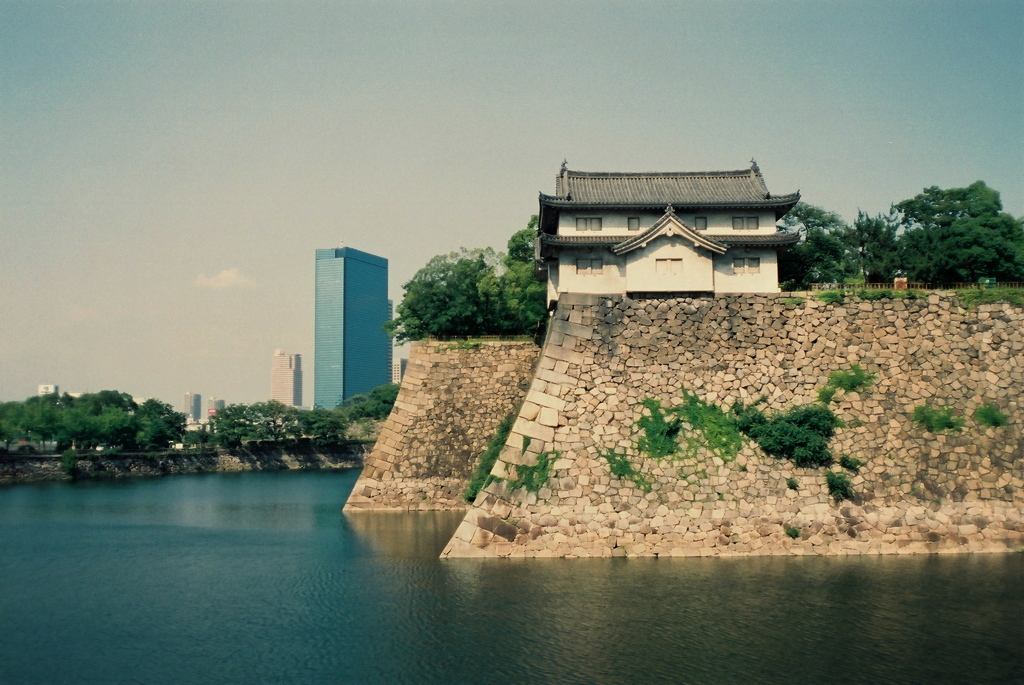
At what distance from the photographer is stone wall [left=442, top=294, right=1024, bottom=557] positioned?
26.0 m

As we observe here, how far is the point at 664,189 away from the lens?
106 feet

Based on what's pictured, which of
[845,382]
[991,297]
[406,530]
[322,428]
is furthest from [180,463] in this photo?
[991,297]

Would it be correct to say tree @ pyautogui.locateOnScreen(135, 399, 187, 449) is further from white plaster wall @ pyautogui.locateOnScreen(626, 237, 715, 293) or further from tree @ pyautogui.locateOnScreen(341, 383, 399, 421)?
white plaster wall @ pyautogui.locateOnScreen(626, 237, 715, 293)

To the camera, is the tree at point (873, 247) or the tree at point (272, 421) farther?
the tree at point (272, 421)

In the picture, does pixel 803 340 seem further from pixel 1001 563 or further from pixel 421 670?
pixel 421 670

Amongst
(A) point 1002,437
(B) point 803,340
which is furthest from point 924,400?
(B) point 803,340

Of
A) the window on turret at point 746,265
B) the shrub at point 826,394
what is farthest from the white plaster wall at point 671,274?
the shrub at point 826,394

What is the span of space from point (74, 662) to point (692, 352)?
2109cm

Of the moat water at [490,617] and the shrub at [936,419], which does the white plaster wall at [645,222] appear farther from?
the moat water at [490,617]

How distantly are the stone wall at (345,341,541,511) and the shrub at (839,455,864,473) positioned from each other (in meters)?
16.5

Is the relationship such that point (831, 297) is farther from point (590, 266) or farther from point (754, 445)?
point (590, 266)

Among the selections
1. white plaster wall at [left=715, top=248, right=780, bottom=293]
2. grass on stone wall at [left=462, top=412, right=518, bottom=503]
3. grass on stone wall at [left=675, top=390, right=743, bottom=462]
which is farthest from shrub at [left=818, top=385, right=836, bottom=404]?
grass on stone wall at [left=462, top=412, right=518, bottom=503]

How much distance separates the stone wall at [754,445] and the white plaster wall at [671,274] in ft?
2.30

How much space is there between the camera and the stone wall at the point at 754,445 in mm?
26016
